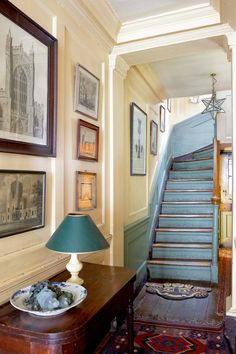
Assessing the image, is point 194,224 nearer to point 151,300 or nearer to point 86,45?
point 151,300

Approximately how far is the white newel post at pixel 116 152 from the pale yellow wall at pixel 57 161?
28 cm

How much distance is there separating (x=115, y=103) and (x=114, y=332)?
2.09 meters

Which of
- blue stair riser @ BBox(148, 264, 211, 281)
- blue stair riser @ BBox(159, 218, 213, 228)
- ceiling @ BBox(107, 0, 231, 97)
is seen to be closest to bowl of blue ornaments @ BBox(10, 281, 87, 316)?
ceiling @ BBox(107, 0, 231, 97)

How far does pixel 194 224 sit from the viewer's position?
4.98 m

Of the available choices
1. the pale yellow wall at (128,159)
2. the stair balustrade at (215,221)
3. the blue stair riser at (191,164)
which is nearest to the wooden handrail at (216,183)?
the stair balustrade at (215,221)

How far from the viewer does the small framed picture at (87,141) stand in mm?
2209

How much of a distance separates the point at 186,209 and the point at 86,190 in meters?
3.31

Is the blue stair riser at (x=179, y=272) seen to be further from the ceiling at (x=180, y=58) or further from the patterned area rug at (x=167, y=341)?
the ceiling at (x=180, y=58)

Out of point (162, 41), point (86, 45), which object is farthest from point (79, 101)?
point (162, 41)

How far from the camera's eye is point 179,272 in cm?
428

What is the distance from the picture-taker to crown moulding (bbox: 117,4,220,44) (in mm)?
2432

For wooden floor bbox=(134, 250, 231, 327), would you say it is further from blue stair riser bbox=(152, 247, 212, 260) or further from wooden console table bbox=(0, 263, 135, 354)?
wooden console table bbox=(0, 263, 135, 354)

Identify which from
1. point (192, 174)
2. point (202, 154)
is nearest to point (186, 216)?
point (192, 174)

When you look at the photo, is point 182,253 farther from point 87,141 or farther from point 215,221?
point 87,141
